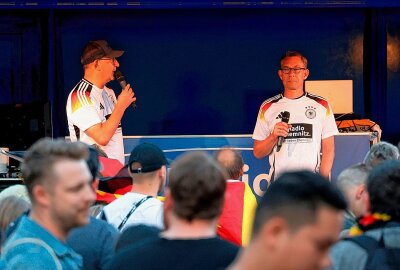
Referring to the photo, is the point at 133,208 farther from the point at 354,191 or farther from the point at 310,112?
the point at 310,112

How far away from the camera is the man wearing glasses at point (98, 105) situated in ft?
30.9

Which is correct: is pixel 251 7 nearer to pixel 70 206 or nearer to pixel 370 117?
pixel 370 117

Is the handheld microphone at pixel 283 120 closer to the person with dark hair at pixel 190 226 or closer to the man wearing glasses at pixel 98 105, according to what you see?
the man wearing glasses at pixel 98 105

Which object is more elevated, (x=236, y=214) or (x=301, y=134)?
(x=301, y=134)

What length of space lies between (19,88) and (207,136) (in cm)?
230

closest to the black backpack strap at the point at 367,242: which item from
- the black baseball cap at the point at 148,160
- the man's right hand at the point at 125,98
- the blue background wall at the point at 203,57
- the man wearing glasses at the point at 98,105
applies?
the black baseball cap at the point at 148,160

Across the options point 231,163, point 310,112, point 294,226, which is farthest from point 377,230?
point 310,112

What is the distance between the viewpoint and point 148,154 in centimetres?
594

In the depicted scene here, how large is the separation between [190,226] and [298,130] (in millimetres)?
6336

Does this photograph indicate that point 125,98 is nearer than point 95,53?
Yes

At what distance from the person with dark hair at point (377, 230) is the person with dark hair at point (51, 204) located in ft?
3.47

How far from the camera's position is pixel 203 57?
37.1ft

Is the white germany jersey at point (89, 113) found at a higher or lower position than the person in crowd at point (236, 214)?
higher

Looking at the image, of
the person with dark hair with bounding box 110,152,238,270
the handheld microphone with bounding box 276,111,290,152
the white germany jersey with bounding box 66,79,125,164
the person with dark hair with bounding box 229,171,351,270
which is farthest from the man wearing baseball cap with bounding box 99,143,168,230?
the handheld microphone with bounding box 276,111,290,152
